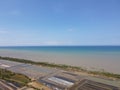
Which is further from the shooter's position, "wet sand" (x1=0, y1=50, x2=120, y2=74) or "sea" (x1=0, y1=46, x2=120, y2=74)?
"sea" (x1=0, y1=46, x2=120, y2=74)

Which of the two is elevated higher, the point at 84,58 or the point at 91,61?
the point at 84,58

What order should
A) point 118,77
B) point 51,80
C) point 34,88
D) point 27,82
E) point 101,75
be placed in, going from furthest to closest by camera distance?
1. point 101,75
2. point 118,77
3. point 51,80
4. point 27,82
5. point 34,88

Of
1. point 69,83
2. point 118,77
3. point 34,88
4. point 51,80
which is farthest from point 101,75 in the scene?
point 34,88

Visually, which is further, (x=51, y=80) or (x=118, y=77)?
(x=118, y=77)

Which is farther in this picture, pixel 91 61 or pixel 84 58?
pixel 84 58

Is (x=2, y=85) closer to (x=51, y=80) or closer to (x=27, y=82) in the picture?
(x=27, y=82)

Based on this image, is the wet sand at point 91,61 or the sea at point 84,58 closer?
the wet sand at point 91,61

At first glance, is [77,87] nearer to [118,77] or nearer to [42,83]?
[42,83]

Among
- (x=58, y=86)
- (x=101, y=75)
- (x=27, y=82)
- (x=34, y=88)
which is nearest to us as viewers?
(x=34, y=88)

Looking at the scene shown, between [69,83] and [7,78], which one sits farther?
[7,78]

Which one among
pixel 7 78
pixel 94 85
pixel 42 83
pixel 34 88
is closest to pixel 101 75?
pixel 94 85
